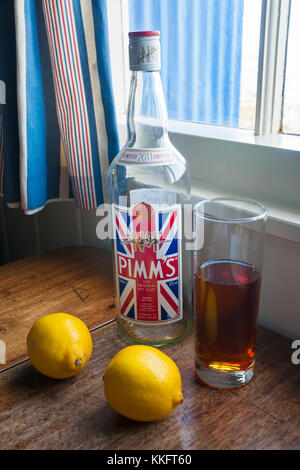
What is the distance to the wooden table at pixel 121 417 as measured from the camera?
525mm

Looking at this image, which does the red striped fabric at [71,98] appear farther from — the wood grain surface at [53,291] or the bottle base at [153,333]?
the bottle base at [153,333]

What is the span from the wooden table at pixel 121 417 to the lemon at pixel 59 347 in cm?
3

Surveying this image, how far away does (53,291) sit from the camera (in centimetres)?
89

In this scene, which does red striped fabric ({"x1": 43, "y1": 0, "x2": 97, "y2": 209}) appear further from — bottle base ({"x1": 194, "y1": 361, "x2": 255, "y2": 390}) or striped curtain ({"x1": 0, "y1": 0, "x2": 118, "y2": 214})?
bottle base ({"x1": 194, "y1": 361, "x2": 255, "y2": 390})

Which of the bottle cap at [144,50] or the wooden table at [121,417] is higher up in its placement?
the bottle cap at [144,50]

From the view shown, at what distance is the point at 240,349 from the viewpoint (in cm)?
59

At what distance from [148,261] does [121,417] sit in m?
0.23

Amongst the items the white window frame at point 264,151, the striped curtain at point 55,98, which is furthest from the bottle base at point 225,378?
the striped curtain at point 55,98

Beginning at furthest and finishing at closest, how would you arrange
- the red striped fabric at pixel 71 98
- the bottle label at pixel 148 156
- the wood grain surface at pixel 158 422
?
the red striped fabric at pixel 71 98, the bottle label at pixel 148 156, the wood grain surface at pixel 158 422

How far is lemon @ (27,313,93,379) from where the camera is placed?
A: 24.2 inches

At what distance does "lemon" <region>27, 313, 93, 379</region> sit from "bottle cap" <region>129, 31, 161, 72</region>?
1.25 ft

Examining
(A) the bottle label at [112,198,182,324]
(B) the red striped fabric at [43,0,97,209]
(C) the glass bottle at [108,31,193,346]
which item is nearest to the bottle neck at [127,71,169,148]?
(C) the glass bottle at [108,31,193,346]
